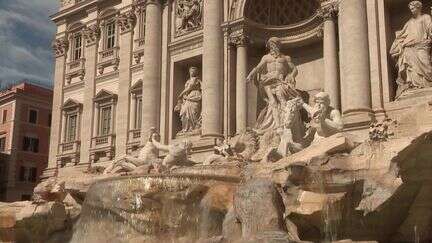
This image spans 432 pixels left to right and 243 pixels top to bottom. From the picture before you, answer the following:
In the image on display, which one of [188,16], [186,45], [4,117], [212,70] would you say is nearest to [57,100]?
[186,45]

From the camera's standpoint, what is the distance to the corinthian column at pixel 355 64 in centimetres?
1922

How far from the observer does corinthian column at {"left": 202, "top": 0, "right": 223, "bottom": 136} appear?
2367 centimetres

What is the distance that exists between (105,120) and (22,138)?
21.3 metres

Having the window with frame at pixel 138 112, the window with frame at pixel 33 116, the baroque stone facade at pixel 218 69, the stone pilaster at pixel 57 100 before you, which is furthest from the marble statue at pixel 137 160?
the window with frame at pixel 33 116

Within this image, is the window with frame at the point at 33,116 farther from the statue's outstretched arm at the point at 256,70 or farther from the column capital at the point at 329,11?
the column capital at the point at 329,11

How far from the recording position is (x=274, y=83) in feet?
72.5

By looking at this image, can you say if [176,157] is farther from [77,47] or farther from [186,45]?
[77,47]

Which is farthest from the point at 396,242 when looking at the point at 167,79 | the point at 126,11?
the point at 126,11

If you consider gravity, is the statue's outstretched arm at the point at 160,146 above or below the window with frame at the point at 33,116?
below

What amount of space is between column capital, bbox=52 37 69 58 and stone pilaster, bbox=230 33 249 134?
14162 mm

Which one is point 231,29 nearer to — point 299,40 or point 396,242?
point 299,40

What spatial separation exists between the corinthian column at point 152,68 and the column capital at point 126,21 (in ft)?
8.99

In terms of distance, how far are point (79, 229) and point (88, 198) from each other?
3.12 feet

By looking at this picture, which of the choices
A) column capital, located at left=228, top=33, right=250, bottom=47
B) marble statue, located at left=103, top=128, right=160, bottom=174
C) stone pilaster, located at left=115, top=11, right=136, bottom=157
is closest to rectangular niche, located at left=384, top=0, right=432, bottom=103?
column capital, located at left=228, top=33, right=250, bottom=47
